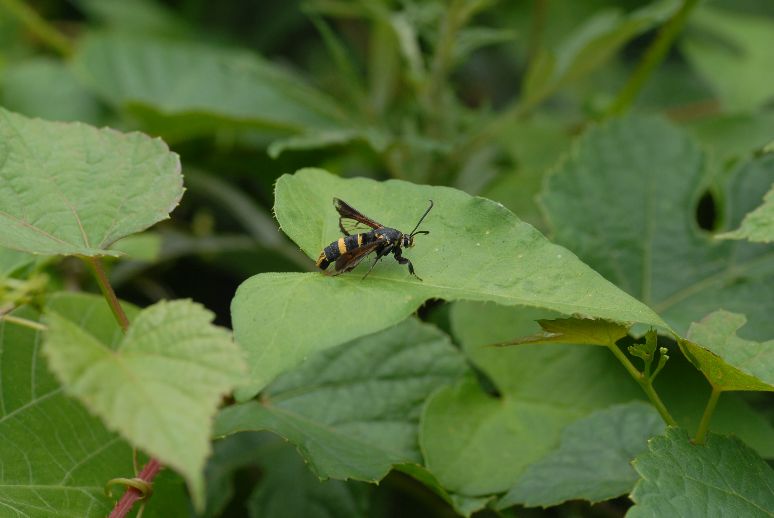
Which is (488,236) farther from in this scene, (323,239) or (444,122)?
(444,122)

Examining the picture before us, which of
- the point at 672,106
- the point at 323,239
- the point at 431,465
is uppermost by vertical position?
the point at 323,239

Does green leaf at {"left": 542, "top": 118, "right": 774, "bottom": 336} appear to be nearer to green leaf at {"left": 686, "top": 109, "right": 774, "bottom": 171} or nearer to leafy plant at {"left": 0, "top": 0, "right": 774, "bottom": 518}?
leafy plant at {"left": 0, "top": 0, "right": 774, "bottom": 518}

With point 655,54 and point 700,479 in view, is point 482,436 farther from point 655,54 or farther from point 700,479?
point 655,54

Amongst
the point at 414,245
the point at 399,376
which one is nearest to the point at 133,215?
the point at 414,245

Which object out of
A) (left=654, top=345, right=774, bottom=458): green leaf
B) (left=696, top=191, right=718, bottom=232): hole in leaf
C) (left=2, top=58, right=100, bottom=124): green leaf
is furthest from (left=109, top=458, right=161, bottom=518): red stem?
(left=2, top=58, right=100, bottom=124): green leaf

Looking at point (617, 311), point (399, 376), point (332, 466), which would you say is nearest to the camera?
point (617, 311)

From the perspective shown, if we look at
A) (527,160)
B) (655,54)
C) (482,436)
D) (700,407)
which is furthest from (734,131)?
(482,436)

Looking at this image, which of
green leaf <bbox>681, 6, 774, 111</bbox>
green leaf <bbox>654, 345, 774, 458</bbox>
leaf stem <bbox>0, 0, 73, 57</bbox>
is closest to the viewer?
green leaf <bbox>654, 345, 774, 458</bbox>

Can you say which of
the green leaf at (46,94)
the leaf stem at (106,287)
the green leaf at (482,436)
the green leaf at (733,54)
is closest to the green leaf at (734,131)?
the green leaf at (733,54)
